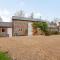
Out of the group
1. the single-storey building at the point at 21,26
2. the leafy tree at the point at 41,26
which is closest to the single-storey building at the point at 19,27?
the single-storey building at the point at 21,26

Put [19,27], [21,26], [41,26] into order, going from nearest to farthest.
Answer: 1. [41,26]
2. [19,27]
3. [21,26]

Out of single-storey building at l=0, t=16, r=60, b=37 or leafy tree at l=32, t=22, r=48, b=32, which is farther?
single-storey building at l=0, t=16, r=60, b=37

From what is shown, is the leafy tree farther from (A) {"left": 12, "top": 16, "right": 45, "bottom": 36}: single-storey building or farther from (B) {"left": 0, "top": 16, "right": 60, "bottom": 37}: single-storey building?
(A) {"left": 12, "top": 16, "right": 45, "bottom": 36}: single-storey building

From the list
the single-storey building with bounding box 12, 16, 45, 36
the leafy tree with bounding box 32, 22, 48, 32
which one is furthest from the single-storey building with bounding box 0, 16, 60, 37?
the leafy tree with bounding box 32, 22, 48, 32

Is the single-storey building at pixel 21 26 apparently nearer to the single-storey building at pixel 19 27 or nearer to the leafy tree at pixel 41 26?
the single-storey building at pixel 19 27

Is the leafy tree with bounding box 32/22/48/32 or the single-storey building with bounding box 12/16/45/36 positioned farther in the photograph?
the single-storey building with bounding box 12/16/45/36

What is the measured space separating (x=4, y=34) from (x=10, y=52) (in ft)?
53.2

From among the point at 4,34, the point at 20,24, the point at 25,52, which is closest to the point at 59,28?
the point at 20,24

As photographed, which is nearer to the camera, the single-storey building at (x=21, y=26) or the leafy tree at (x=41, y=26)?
the leafy tree at (x=41, y=26)

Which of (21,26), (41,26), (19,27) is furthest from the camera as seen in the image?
(21,26)

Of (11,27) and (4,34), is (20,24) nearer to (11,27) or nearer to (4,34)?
(11,27)

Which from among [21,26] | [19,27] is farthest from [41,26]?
[19,27]

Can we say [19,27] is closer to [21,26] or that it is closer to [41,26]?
[21,26]

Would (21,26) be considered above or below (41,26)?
above
